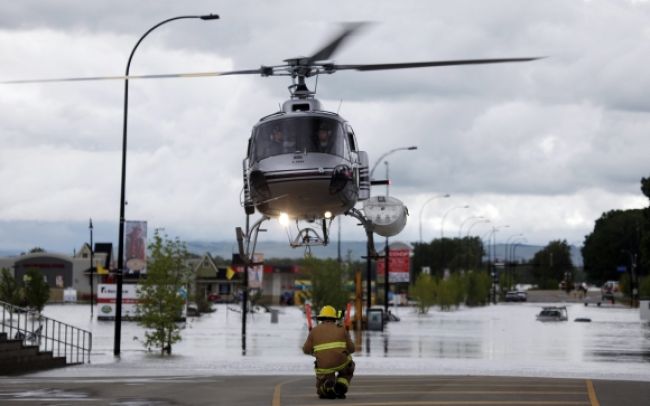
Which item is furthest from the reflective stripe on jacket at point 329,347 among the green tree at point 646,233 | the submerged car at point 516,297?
the submerged car at point 516,297

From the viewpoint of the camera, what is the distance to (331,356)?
57.5 feet

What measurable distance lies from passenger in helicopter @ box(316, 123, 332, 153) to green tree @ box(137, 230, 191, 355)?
19029 mm

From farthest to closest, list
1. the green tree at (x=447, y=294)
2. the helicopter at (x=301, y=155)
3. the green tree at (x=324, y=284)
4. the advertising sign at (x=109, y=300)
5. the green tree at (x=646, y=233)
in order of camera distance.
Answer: the green tree at (x=447, y=294)
the green tree at (x=646, y=233)
the advertising sign at (x=109, y=300)
the green tree at (x=324, y=284)
the helicopter at (x=301, y=155)

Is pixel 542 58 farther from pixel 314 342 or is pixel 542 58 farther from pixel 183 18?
pixel 183 18

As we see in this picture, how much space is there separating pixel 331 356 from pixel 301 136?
7122 mm

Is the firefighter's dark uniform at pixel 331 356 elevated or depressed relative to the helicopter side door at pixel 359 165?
depressed

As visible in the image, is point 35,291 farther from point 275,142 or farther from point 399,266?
point 275,142

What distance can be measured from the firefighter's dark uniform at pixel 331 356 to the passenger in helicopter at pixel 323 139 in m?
6.33

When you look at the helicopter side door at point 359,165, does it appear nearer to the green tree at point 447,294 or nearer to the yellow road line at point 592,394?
the yellow road line at point 592,394

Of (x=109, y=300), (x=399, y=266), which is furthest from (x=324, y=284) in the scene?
(x=109, y=300)

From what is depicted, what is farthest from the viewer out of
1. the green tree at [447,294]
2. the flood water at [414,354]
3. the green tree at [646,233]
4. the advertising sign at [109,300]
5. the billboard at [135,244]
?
the green tree at [447,294]

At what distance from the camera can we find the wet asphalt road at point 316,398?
17.9 m

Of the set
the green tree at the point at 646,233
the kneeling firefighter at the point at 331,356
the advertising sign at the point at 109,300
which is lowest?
the kneeling firefighter at the point at 331,356

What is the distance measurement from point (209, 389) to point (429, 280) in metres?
91.4
